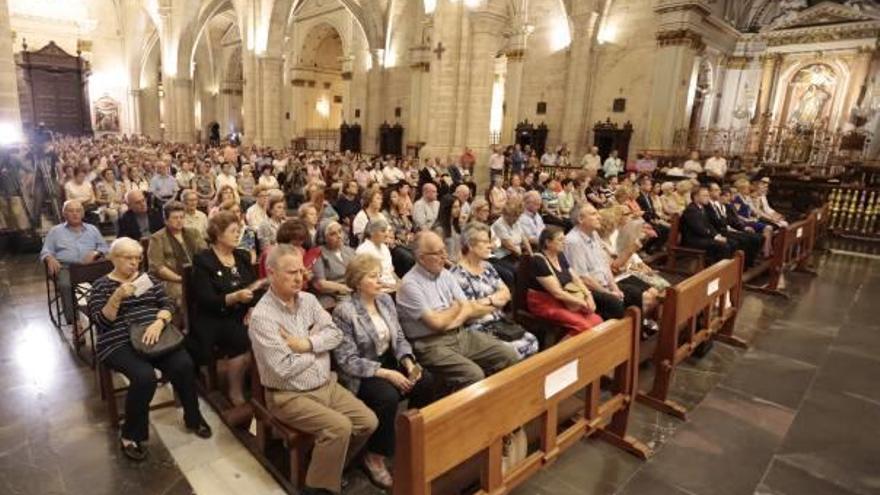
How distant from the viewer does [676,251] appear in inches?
267

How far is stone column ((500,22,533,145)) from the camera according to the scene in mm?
16766

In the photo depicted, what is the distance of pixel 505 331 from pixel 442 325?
650 mm

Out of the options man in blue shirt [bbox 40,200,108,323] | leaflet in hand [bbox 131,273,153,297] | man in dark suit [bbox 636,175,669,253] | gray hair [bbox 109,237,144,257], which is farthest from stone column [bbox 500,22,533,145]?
leaflet in hand [bbox 131,273,153,297]

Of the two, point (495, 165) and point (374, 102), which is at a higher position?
point (374, 102)

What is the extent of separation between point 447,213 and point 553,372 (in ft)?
12.9

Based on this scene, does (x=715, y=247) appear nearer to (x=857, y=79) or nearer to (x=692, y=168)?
(x=692, y=168)

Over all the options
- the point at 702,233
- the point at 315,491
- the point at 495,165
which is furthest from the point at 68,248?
the point at 495,165

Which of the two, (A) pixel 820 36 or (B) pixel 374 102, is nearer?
(A) pixel 820 36

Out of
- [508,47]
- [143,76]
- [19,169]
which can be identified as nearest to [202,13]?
[143,76]

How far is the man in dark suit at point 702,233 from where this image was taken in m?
6.54

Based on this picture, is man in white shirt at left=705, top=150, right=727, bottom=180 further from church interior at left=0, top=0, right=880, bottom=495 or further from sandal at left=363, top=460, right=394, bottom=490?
sandal at left=363, top=460, right=394, bottom=490

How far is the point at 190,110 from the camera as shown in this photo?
982 inches

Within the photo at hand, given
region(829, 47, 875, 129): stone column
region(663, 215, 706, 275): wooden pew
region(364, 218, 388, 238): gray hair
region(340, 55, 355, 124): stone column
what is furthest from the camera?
region(340, 55, 355, 124): stone column

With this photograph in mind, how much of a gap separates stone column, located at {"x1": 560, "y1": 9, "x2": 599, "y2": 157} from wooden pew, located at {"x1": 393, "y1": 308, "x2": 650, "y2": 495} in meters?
14.1
